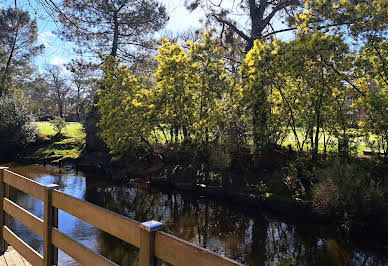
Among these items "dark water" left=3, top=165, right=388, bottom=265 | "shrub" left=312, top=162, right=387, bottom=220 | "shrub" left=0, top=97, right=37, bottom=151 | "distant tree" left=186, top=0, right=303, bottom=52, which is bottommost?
"dark water" left=3, top=165, right=388, bottom=265

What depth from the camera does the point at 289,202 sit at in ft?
32.4

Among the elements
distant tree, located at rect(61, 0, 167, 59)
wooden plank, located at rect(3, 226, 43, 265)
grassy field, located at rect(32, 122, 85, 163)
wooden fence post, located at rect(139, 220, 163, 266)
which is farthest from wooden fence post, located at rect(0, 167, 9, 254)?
distant tree, located at rect(61, 0, 167, 59)

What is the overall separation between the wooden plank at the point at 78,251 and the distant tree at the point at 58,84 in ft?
151

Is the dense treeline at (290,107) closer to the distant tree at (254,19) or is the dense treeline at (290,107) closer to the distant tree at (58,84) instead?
the distant tree at (254,19)

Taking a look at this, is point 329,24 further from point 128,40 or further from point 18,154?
point 18,154

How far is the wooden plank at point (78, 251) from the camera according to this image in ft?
7.44

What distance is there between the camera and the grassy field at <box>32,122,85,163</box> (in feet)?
63.6

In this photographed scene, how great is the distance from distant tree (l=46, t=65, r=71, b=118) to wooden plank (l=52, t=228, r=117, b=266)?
151ft

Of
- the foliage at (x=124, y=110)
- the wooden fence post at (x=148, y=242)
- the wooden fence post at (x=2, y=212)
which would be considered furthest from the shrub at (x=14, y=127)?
the wooden fence post at (x=148, y=242)

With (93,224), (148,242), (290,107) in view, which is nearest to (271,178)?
(290,107)

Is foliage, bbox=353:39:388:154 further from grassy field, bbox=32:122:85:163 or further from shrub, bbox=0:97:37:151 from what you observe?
shrub, bbox=0:97:37:151

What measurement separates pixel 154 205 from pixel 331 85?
716 cm

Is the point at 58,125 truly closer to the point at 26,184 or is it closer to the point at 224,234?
the point at 224,234

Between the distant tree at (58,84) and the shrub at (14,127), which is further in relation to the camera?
the distant tree at (58,84)
